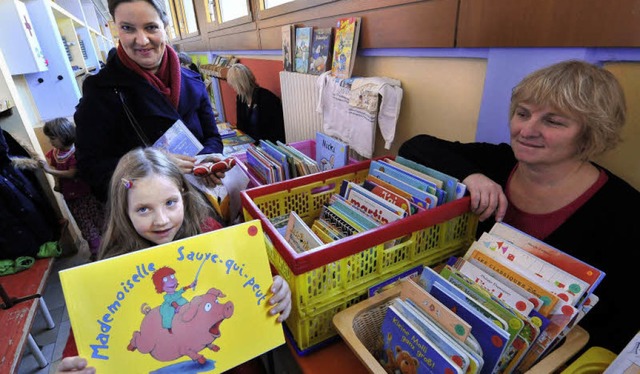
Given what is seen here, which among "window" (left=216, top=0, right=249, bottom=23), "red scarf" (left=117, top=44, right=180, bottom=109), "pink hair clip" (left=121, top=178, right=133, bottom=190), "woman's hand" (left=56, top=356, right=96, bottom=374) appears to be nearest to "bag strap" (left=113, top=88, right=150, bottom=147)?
"red scarf" (left=117, top=44, right=180, bottom=109)

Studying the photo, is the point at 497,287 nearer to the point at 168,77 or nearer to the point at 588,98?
the point at 588,98

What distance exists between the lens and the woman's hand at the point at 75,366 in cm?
57

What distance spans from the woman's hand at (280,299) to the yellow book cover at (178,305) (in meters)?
0.01

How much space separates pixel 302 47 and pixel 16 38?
2.37 metres

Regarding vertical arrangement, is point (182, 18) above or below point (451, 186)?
above

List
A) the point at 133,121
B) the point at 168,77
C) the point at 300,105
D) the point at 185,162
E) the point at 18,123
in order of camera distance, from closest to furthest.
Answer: the point at 185,162
the point at 133,121
the point at 168,77
the point at 18,123
the point at 300,105

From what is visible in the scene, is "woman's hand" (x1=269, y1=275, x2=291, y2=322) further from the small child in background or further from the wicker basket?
the small child in background

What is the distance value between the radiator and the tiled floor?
1475 millimetres

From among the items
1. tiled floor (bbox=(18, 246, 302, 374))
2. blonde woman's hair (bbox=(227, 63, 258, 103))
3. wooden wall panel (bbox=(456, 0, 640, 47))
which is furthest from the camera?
blonde woman's hair (bbox=(227, 63, 258, 103))

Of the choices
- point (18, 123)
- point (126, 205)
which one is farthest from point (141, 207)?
point (18, 123)

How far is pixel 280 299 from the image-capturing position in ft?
2.38

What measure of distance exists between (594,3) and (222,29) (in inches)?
153

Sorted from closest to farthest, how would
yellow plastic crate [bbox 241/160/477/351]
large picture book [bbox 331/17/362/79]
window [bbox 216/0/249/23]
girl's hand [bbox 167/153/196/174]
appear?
yellow plastic crate [bbox 241/160/477/351]
girl's hand [bbox 167/153/196/174]
large picture book [bbox 331/17/362/79]
window [bbox 216/0/249/23]

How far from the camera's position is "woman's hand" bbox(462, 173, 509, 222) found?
910 millimetres
